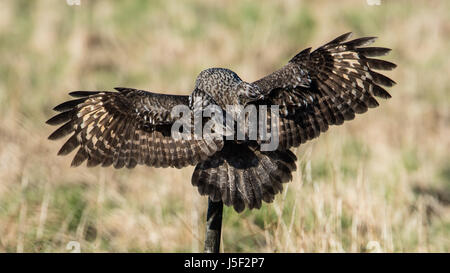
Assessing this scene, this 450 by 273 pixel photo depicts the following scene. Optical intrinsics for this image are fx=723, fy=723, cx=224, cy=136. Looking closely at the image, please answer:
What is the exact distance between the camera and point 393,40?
1085cm

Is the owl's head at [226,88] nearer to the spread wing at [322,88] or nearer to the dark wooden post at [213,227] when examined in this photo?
the spread wing at [322,88]

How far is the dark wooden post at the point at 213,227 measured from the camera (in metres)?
4.27

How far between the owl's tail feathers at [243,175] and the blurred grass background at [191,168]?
856mm

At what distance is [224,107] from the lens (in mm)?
4125

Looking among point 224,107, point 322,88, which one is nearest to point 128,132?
point 224,107

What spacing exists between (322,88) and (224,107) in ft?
2.38

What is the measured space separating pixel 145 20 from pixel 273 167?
25.9ft

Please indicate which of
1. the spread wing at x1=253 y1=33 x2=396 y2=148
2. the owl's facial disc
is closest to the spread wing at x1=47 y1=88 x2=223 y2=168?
the owl's facial disc

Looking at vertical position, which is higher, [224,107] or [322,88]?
[322,88]

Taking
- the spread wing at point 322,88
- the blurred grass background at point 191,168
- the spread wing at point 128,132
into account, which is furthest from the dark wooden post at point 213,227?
the blurred grass background at point 191,168

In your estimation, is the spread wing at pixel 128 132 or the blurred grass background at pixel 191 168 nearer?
the spread wing at pixel 128 132

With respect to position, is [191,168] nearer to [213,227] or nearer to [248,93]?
[213,227]

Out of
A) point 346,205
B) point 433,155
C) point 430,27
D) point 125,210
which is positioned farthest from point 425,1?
point 125,210

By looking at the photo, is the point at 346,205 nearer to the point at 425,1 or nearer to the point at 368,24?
Answer: the point at 368,24
